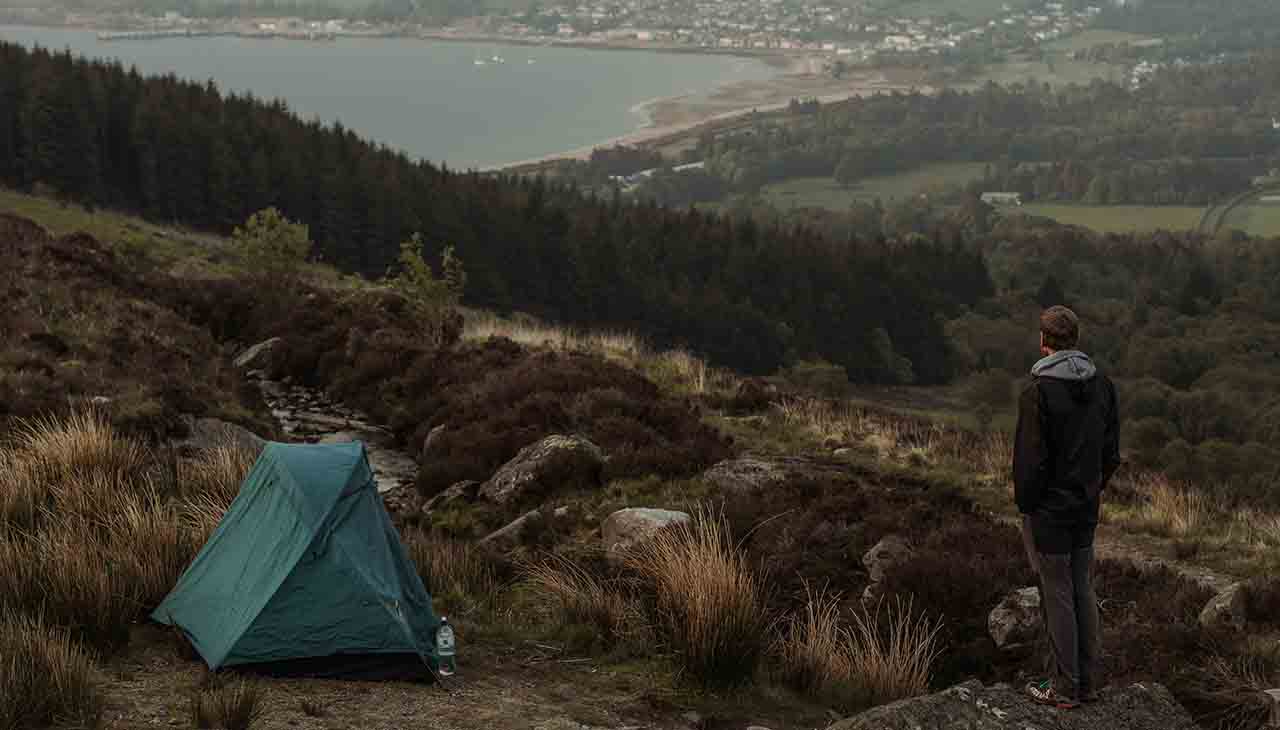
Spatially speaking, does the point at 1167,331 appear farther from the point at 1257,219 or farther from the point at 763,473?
the point at 763,473

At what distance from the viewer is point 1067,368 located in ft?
23.9

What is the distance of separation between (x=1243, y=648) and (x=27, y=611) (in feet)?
28.2

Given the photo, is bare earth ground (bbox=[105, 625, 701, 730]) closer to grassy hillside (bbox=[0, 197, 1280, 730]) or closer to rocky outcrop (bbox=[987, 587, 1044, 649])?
grassy hillside (bbox=[0, 197, 1280, 730])

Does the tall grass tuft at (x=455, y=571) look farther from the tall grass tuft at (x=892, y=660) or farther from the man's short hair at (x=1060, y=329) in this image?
the man's short hair at (x=1060, y=329)

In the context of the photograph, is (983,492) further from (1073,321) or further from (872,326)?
(872,326)

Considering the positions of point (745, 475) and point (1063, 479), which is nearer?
point (1063, 479)

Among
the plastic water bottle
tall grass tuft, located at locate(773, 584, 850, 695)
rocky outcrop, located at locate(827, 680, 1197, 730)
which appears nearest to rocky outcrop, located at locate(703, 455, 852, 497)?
tall grass tuft, located at locate(773, 584, 850, 695)

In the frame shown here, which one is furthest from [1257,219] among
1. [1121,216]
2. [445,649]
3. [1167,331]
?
[445,649]

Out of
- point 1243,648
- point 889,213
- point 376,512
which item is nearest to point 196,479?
point 376,512

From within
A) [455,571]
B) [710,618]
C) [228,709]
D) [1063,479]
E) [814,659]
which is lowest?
[455,571]

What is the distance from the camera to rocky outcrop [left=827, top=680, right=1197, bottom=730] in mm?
6632

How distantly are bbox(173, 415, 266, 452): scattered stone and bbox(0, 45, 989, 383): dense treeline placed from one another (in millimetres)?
59625

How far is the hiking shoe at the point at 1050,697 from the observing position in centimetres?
720

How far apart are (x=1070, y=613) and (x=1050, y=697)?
53 centimetres
